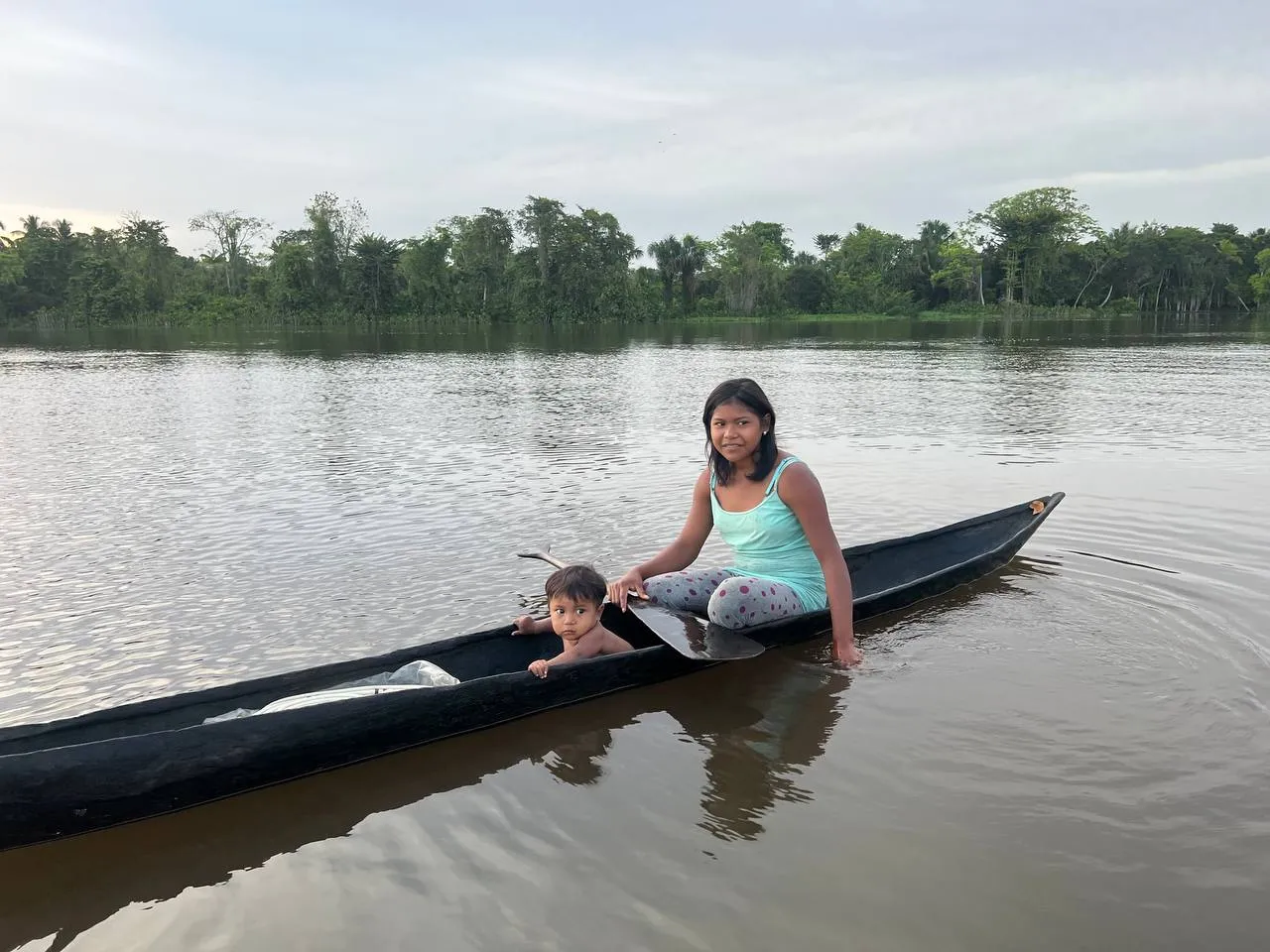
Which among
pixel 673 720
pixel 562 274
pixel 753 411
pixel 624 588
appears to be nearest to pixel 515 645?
pixel 624 588

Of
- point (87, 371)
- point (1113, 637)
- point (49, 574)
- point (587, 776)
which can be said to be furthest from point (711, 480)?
point (87, 371)

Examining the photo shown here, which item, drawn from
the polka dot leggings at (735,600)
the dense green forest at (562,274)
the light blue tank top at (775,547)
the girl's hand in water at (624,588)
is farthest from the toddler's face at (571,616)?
the dense green forest at (562,274)

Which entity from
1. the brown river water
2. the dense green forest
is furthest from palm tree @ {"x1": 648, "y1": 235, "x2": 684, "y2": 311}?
the brown river water

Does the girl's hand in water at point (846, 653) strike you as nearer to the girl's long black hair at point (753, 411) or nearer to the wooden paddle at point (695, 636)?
the wooden paddle at point (695, 636)

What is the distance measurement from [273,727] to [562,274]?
209ft

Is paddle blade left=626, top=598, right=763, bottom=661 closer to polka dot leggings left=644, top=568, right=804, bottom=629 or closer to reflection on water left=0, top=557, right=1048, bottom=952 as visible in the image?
polka dot leggings left=644, top=568, right=804, bottom=629

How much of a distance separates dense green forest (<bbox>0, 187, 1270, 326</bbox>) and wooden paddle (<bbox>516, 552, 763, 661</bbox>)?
6115 cm

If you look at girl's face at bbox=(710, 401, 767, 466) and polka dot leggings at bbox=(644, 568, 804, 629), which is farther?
polka dot leggings at bbox=(644, 568, 804, 629)

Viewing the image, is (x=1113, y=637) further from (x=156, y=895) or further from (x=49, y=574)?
(x=49, y=574)

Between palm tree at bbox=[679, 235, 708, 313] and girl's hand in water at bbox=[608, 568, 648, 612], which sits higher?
palm tree at bbox=[679, 235, 708, 313]

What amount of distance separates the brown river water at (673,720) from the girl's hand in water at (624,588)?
0.50 meters

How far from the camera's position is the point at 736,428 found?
423 centimetres

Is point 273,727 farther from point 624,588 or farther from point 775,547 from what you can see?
point 775,547

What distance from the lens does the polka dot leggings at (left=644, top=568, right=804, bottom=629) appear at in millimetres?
4480
